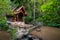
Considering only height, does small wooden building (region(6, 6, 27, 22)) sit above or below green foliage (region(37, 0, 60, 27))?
below

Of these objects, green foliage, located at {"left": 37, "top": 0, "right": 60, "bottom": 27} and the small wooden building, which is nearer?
green foliage, located at {"left": 37, "top": 0, "right": 60, "bottom": 27}

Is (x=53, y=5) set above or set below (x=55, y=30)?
above

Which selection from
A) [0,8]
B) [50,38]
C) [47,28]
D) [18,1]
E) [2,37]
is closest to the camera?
[18,1]

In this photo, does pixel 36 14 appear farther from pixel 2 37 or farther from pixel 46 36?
pixel 2 37

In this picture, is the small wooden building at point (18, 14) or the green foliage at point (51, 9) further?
the small wooden building at point (18, 14)

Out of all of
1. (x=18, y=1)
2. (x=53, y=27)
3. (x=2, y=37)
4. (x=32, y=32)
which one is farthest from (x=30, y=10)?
(x=18, y=1)

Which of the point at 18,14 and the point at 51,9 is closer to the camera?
the point at 51,9

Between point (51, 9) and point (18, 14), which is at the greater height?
point (51, 9)

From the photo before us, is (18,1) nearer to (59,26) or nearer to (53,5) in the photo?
(53,5)

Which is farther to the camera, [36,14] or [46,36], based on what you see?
[36,14]

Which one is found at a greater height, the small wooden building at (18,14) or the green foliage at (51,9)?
the green foliage at (51,9)

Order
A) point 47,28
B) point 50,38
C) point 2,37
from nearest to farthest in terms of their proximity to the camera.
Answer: point 2,37 < point 50,38 < point 47,28

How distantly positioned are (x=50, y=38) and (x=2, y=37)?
418 centimetres

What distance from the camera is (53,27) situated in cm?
1638
